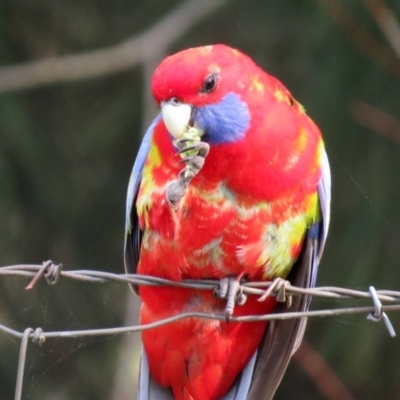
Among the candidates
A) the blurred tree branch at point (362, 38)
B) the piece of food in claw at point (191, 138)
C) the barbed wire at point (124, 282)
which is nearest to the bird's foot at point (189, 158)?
the piece of food in claw at point (191, 138)

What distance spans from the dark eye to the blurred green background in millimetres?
1583

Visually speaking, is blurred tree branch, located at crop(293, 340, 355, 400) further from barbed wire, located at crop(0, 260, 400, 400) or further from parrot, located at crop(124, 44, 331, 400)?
barbed wire, located at crop(0, 260, 400, 400)

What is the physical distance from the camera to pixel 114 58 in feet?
15.7

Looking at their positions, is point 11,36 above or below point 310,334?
above

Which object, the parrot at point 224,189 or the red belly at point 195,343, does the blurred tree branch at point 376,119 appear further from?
the red belly at point 195,343

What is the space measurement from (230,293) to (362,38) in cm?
175

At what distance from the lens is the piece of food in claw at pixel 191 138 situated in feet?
8.27

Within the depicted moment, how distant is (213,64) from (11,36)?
2611mm

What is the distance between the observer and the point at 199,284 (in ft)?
8.73

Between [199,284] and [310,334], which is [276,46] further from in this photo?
[199,284]

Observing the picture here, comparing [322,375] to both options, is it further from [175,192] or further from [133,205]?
[175,192]

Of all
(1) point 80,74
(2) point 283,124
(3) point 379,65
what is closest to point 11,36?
(1) point 80,74

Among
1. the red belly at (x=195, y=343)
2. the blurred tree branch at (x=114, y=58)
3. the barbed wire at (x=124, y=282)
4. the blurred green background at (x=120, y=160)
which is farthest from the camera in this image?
the blurred tree branch at (x=114, y=58)

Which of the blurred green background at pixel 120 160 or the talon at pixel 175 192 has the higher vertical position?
the blurred green background at pixel 120 160
